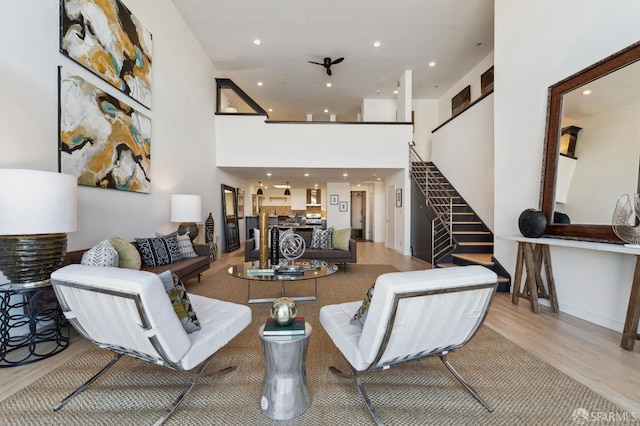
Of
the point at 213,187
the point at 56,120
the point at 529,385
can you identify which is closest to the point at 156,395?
the point at 529,385

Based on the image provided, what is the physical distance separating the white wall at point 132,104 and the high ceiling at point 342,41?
0.77 meters

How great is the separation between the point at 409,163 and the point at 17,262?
6933 mm

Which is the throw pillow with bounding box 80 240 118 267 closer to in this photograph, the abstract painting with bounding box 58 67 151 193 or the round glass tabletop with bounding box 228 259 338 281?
the abstract painting with bounding box 58 67 151 193

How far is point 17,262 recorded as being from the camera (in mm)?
1990

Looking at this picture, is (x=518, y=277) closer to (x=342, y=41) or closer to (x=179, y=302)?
(x=179, y=302)

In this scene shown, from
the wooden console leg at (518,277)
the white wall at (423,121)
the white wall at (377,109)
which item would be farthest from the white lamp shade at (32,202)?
the white wall at (423,121)

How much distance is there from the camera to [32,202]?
1.91 meters

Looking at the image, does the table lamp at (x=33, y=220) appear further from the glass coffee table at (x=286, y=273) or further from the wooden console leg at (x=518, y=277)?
the wooden console leg at (x=518, y=277)

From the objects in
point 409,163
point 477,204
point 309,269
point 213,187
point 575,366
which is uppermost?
point 409,163

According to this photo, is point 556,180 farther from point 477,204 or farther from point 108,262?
point 108,262

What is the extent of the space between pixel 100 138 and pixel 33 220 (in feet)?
5.80

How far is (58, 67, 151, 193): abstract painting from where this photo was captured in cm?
282

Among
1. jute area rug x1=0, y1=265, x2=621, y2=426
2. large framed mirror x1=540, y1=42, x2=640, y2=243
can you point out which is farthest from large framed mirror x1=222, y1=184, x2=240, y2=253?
large framed mirror x1=540, y1=42, x2=640, y2=243

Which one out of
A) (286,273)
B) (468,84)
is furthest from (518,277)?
(468,84)
